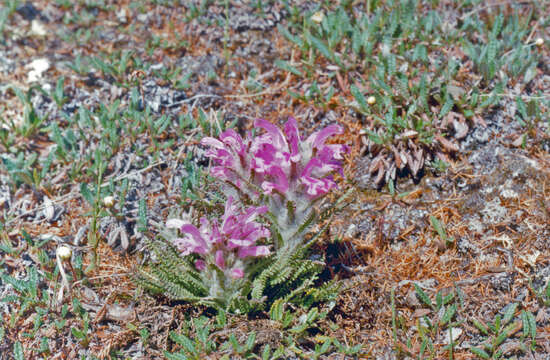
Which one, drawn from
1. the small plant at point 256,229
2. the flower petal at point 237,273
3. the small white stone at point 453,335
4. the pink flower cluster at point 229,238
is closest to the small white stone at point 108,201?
the small plant at point 256,229

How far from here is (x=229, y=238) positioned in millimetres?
2764

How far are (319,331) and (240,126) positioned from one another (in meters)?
1.82

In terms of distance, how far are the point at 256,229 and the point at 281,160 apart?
0.38 meters

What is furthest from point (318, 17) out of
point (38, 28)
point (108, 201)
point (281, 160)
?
point (38, 28)

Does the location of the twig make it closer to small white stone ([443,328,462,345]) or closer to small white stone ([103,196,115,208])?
small white stone ([103,196,115,208])

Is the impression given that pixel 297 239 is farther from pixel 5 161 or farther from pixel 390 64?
pixel 5 161

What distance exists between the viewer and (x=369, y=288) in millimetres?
3348

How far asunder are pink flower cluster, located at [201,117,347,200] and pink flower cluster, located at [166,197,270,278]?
19 cm

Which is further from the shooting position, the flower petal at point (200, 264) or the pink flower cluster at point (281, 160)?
the flower petal at point (200, 264)

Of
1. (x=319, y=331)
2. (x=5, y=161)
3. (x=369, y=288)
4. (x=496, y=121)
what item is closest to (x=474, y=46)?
(x=496, y=121)

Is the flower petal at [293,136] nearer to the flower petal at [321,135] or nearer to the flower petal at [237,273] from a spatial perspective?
the flower petal at [321,135]

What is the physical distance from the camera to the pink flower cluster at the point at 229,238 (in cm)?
272

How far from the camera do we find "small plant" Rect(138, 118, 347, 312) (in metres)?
2.77

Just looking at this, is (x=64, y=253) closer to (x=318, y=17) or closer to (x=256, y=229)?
(x=256, y=229)
